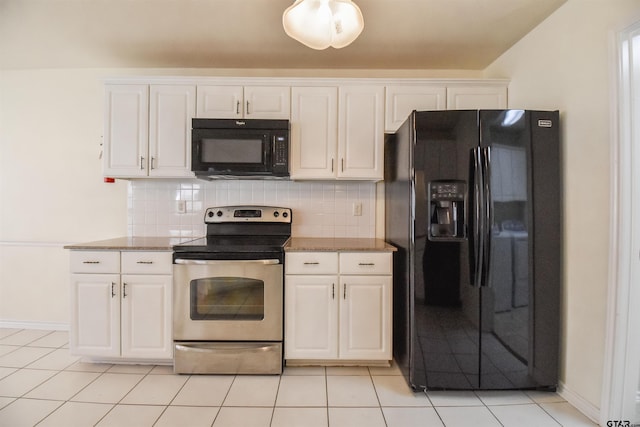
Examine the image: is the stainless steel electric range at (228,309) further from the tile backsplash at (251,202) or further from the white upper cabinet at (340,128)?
the white upper cabinet at (340,128)

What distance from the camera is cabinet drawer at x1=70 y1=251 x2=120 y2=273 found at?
2.05m

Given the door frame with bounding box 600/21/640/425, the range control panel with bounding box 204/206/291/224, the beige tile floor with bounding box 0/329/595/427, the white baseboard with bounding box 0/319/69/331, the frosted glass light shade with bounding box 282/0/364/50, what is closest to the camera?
the frosted glass light shade with bounding box 282/0/364/50

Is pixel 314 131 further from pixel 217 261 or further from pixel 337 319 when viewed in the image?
pixel 337 319

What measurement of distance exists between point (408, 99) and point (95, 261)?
8.53 feet

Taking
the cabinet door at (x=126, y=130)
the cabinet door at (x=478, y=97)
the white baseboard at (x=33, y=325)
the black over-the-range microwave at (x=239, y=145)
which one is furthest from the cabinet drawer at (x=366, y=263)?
the white baseboard at (x=33, y=325)

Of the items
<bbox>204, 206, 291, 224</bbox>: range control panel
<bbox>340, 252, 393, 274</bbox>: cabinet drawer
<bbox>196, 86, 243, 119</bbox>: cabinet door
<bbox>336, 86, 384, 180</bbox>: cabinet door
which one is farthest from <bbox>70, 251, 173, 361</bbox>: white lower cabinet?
<bbox>336, 86, 384, 180</bbox>: cabinet door

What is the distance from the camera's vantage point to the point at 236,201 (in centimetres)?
263

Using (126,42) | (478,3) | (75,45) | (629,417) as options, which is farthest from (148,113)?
(629,417)

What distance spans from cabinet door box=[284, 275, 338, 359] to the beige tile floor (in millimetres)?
171

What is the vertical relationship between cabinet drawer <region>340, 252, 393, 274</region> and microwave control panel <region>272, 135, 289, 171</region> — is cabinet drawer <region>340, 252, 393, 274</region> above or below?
below

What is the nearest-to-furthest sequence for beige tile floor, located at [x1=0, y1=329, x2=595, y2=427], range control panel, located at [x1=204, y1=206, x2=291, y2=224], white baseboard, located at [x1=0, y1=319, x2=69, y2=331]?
1. beige tile floor, located at [x1=0, y1=329, x2=595, y2=427]
2. range control panel, located at [x1=204, y1=206, x2=291, y2=224]
3. white baseboard, located at [x1=0, y1=319, x2=69, y2=331]

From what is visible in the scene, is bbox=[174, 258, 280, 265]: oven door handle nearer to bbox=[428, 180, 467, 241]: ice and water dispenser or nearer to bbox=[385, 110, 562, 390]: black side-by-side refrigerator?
bbox=[385, 110, 562, 390]: black side-by-side refrigerator

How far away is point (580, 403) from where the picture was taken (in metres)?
1.67

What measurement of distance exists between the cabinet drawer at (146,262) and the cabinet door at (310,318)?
0.85 meters
